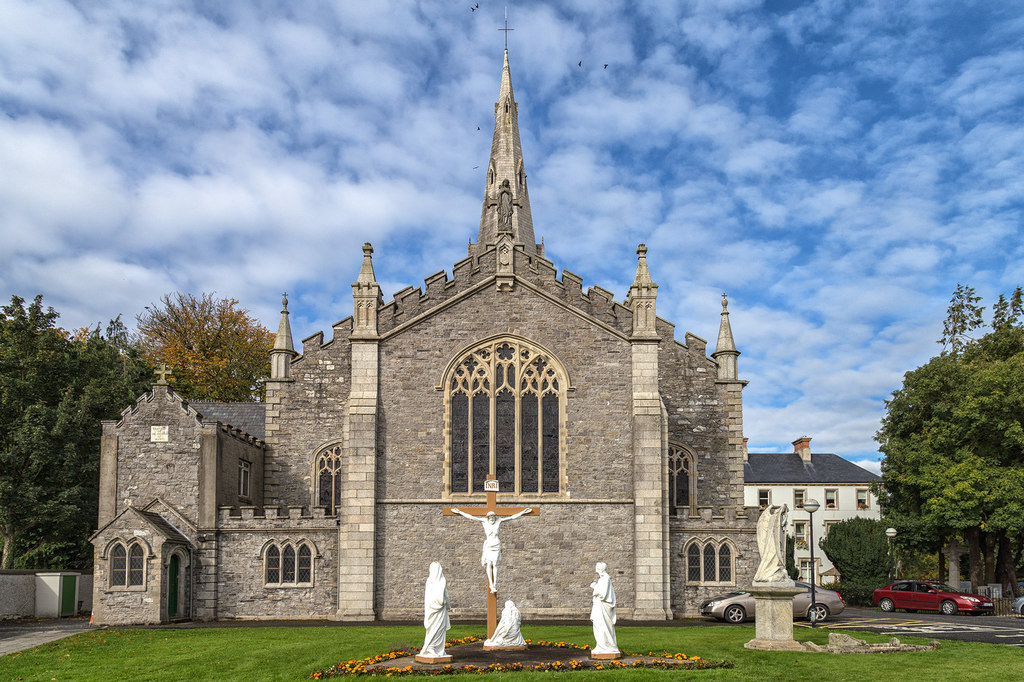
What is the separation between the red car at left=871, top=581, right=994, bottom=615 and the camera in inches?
1308

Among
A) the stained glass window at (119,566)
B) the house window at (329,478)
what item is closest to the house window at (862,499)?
the house window at (329,478)

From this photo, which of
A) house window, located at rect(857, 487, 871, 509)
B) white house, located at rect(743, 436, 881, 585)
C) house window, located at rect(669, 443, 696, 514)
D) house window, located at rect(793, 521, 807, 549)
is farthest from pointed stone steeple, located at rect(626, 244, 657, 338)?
house window, located at rect(857, 487, 871, 509)

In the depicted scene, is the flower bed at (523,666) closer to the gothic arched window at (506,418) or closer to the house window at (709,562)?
the gothic arched window at (506,418)

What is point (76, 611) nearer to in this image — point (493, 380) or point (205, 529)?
point (205, 529)

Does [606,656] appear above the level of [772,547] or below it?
below

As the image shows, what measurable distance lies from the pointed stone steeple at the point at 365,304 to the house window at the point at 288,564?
7.53m

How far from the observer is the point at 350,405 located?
97.8 feet

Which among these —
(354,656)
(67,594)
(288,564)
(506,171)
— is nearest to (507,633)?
(354,656)

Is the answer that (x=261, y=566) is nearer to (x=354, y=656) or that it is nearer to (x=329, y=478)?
(x=329, y=478)

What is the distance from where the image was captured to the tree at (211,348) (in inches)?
2016

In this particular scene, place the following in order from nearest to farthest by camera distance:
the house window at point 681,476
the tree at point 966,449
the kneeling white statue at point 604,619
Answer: the kneeling white statue at point 604,619 → the house window at point 681,476 → the tree at point 966,449

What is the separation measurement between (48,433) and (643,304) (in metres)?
24.0

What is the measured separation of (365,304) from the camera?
100ft

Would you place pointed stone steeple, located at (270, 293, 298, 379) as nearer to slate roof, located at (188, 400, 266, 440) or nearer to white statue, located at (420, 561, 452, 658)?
slate roof, located at (188, 400, 266, 440)
